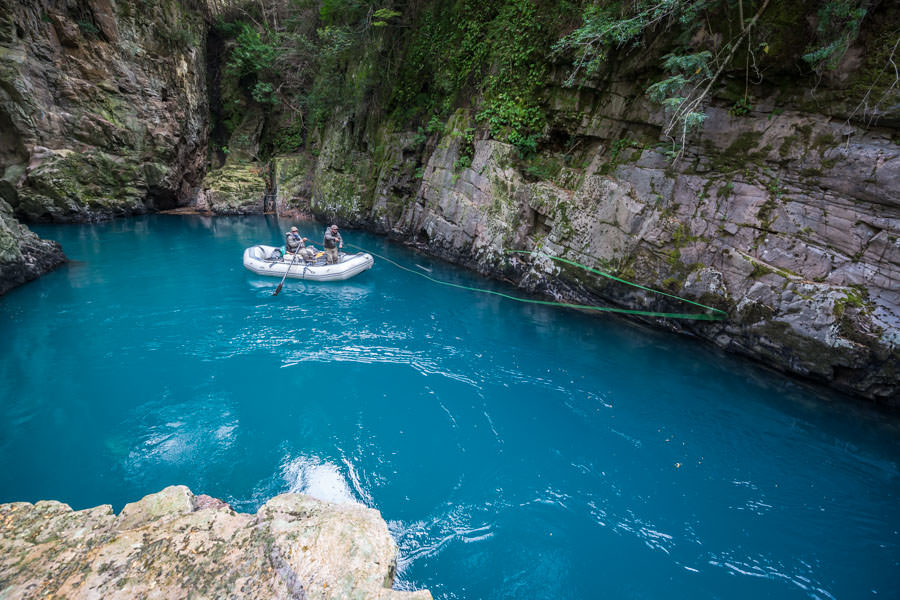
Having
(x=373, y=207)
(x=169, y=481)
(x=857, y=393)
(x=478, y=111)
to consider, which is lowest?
(x=169, y=481)

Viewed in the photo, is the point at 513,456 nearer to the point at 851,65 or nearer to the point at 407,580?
the point at 407,580

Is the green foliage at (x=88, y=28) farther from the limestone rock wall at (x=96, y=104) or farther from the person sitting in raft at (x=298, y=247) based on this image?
the person sitting in raft at (x=298, y=247)

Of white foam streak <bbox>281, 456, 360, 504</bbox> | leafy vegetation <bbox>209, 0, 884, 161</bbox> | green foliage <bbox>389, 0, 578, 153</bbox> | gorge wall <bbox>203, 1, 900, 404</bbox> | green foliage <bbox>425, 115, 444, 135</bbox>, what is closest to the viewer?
white foam streak <bbox>281, 456, 360, 504</bbox>

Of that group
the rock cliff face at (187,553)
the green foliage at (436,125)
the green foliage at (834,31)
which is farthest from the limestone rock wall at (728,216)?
the rock cliff face at (187,553)

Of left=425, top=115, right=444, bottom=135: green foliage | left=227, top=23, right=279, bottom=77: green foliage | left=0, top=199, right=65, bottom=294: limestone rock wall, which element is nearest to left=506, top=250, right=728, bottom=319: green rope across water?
left=425, top=115, right=444, bottom=135: green foliage

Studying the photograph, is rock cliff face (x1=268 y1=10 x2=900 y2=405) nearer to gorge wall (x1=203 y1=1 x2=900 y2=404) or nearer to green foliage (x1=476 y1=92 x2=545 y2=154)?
gorge wall (x1=203 y1=1 x2=900 y2=404)

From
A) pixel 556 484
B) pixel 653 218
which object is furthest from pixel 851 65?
pixel 556 484
